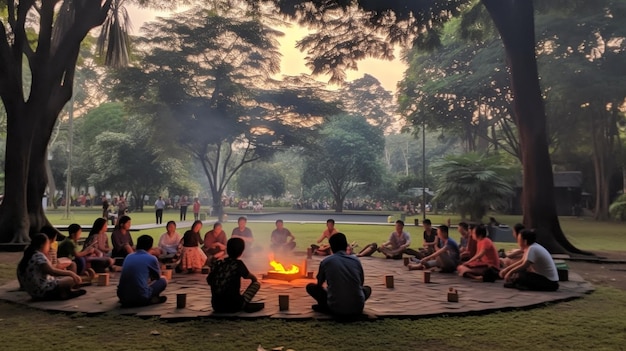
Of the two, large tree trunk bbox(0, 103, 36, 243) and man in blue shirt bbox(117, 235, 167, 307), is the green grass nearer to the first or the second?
man in blue shirt bbox(117, 235, 167, 307)

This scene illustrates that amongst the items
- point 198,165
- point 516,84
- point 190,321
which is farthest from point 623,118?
point 198,165

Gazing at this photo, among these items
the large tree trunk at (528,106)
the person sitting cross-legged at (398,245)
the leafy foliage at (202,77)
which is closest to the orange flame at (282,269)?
the person sitting cross-legged at (398,245)

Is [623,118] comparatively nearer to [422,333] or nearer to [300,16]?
[300,16]

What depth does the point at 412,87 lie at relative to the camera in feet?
111

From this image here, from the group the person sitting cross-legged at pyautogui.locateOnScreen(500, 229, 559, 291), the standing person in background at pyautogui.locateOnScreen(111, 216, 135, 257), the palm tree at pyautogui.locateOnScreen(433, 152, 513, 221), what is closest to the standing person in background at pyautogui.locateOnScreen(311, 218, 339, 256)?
the standing person in background at pyautogui.locateOnScreen(111, 216, 135, 257)

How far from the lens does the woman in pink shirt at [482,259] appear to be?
30.3 feet

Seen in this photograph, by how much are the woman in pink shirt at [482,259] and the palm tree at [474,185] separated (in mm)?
16307

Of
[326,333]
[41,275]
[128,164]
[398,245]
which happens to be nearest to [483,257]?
[398,245]

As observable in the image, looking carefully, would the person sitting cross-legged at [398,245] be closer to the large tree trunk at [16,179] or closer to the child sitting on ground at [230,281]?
the child sitting on ground at [230,281]

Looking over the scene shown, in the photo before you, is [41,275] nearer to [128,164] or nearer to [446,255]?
[446,255]

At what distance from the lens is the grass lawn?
5.16 m

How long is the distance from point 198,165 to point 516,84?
192ft

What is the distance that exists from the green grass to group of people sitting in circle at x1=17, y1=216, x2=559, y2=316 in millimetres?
459

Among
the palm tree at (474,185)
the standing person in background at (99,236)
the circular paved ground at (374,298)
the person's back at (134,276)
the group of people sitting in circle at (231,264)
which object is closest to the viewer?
the group of people sitting in circle at (231,264)
